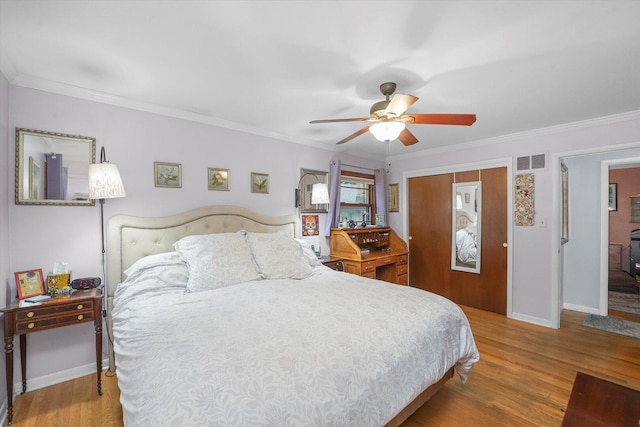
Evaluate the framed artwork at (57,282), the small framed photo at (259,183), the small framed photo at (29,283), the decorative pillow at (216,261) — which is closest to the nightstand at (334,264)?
the small framed photo at (259,183)

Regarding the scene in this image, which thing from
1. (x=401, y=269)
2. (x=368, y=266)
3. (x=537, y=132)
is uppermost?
(x=537, y=132)

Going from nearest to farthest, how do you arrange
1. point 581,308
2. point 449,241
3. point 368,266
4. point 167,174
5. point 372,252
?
point 167,174, point 368,266, point 581,308, point 449,241, point 372,252

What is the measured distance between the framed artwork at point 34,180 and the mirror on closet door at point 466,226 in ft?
15.2

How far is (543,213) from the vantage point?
135 inches

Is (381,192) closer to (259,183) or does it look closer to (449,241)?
(449,241)

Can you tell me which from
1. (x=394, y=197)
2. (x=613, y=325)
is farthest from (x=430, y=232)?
(x=613, y=325)

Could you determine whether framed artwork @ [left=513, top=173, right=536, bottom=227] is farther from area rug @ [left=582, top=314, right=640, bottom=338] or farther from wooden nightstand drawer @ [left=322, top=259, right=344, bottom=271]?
wooden nightstand drawer @ [left=322, top=259, right=344, bottom=271]

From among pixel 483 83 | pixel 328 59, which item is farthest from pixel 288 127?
pixel 483 83

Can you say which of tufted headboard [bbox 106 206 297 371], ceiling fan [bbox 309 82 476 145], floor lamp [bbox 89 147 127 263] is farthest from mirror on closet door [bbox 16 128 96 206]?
ceiling fan [bbox 309 82 476 145]

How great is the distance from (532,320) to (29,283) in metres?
5.04

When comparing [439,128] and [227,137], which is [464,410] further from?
[227,137]

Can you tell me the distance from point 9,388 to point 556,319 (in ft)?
16.4

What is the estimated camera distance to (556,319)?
332 cm

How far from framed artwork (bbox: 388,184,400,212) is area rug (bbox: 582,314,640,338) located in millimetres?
2819
